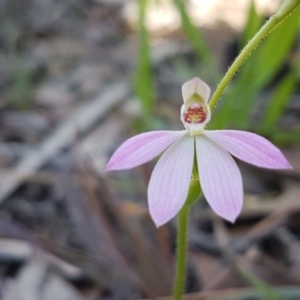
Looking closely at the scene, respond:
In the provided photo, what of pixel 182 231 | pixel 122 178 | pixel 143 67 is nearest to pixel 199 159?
pixel 182 231

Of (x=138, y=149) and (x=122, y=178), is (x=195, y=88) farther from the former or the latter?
(x=122, y=178)

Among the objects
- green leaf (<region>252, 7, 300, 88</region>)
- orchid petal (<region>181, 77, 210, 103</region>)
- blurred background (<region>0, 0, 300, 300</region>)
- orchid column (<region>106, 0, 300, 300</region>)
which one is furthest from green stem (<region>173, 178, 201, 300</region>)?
green leaf (<region>252, 7, 300, 88</region>)

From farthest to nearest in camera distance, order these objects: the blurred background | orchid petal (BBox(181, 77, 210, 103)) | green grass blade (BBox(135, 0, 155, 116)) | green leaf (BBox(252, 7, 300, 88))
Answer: green grass blade (BBox(135, 0, 155, 116))
green leaf (BBox(252, 7, 300, 88))
the blurred background
orchid petal (BBox(181, 77, 210, 103))

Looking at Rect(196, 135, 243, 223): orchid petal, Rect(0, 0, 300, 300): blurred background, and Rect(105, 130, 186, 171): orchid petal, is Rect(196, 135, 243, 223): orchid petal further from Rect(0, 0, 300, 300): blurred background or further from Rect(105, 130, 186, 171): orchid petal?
Rect(0, 0, 300, 300): blurred background

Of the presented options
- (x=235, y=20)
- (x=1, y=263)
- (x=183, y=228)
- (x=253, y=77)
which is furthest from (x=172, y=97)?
(x=183, y=228)

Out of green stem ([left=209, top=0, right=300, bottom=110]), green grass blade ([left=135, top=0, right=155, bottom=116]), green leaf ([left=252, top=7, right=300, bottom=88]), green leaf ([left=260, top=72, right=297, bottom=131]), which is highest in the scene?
green grass blade ([left=135, top=0, right=155, bottom=116])

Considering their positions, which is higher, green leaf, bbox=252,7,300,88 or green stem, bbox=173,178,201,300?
green leaf, bbox=252,7,300,88

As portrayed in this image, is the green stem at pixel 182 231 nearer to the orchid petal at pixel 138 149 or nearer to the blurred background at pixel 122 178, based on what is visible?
the orchid petal at pixel 138 149

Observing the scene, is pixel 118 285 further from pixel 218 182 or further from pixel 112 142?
pixel 112 142

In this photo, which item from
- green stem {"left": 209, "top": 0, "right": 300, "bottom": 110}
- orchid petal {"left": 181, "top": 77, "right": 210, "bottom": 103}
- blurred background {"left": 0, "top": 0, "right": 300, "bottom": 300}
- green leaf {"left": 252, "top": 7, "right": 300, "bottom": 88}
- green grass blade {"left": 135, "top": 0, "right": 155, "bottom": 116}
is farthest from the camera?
green grass blade {"left": 135, "top": 0, "right": 155, "bottom": 116}
